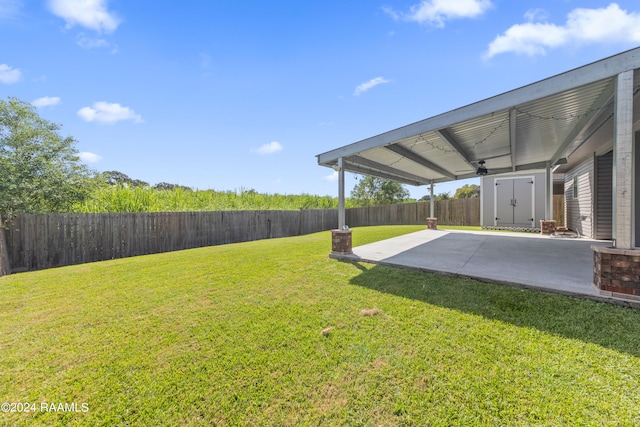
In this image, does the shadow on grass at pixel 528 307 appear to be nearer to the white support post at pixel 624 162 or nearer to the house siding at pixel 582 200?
the white support post at pixel 624 162

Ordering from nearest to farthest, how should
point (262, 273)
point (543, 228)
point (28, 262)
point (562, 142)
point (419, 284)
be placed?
point (419, 284), point (262, 273), point (28, 262), point (562, 142), point (543, 228)

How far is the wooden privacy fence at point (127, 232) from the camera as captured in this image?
19.7 ft

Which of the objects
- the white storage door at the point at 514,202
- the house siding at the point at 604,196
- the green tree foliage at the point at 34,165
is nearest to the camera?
the green tree foliage at the point at 34,165

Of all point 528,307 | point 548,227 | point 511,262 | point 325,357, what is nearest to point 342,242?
point 511,262

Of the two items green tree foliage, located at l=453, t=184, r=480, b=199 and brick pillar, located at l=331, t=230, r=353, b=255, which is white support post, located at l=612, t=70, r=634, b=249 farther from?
green tree foliage, located at l=453, t=184, r=480, b=199

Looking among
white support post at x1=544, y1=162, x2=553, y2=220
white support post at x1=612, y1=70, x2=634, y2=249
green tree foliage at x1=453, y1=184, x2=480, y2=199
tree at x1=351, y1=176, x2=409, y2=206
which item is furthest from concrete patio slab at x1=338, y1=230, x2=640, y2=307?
green tree foliage at x1=453, y1=184, x2=480, y2=199

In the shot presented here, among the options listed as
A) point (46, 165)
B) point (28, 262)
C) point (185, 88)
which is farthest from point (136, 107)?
point (28, 262)

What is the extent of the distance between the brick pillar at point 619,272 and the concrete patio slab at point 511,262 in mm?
111

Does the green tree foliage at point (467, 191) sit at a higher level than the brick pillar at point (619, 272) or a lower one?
higher

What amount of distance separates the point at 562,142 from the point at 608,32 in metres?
2.47

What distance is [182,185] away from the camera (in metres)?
11.3

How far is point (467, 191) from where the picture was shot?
27469 mm

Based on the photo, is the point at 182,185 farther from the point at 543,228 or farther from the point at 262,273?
the point at 543,228

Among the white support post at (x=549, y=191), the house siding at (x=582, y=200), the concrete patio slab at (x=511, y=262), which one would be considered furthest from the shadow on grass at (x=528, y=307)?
the white support post at (x=549, y=191)
